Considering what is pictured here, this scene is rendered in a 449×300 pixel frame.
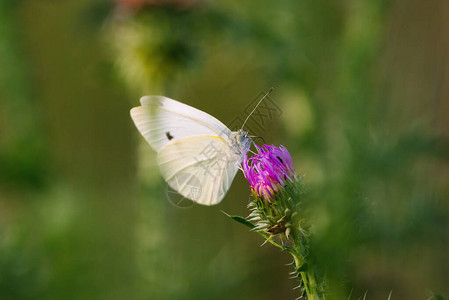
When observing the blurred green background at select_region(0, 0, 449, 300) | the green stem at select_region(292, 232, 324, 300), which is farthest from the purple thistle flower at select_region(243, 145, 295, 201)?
the blurred green background at select_region(0, 0, 449, 300)

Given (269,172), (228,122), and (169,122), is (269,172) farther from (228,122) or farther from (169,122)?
(228,122)

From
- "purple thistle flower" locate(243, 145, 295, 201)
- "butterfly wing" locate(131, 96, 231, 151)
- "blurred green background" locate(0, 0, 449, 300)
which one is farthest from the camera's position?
"blurred green background" locate(0, 0, 449, 300)

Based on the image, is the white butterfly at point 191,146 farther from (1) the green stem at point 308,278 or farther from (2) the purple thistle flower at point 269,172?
(1) the green stem at point 308,278

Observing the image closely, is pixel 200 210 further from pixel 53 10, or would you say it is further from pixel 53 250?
pixel 53 10

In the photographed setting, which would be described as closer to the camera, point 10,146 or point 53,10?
point 10,146

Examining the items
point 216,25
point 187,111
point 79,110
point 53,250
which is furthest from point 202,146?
point 79,110

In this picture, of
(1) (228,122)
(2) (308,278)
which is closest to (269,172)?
(2) (308,278)

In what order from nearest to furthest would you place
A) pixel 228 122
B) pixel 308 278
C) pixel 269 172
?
1. pixel 308 278
2. pixel 269 172
3. pixel 228 122

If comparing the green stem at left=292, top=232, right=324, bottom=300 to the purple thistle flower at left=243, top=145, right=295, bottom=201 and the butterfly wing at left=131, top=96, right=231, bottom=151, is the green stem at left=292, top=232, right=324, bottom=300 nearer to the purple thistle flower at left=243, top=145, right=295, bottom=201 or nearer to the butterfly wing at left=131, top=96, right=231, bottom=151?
the purple thistle flower at left=243, top=145, right=295, bottom=201
